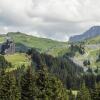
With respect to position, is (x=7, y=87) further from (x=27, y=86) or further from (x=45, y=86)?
(x=45, y=86)

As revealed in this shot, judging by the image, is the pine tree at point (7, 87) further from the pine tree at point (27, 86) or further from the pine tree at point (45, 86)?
the pine tree at point (45, 86)

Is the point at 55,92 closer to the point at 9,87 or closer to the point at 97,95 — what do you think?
the point at 9,87

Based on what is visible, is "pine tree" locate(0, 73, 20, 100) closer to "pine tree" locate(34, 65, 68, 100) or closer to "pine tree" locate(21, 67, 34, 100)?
"pine tree" locate(21, 67, 34, 100)

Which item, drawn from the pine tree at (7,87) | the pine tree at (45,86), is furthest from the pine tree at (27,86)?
the pine tree at (45,86)

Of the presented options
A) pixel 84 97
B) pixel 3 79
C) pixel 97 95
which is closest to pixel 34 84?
pixel 3 79

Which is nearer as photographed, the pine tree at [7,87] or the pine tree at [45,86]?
the pine tree at [45,86]

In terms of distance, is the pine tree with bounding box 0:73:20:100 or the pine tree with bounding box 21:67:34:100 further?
the pine tree with bounding box 0:73:20:100

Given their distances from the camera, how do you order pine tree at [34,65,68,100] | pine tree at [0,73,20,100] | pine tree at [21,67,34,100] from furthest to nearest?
pine tree at [0,73,20,100] < pine tree at [21,67,34,100] < pine tree at [34,65,68,100]

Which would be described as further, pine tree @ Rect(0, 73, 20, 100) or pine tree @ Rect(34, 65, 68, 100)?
pine tree @ Rect(0, 73, 20, 100)

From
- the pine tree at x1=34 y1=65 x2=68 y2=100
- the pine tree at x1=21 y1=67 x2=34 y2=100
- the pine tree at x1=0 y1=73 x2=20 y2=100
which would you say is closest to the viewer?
the pine tree at x1=34 y1=65 x2=68 y2=100

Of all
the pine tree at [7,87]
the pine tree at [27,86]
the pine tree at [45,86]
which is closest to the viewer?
the pine tree at [45,86]

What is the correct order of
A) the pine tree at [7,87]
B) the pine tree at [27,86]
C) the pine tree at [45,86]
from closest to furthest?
1. the pine tree at [45,86]
2. the pine tree at [27,86]
3. the pine tree at [7,87]

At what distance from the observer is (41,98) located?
84.4m

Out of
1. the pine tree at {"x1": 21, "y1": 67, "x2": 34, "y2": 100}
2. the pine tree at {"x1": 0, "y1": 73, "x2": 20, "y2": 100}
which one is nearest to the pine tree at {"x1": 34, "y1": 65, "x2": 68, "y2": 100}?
the pine tree at {"x1": 21, "y1": 67, "x2": 34, "y2": 100}
